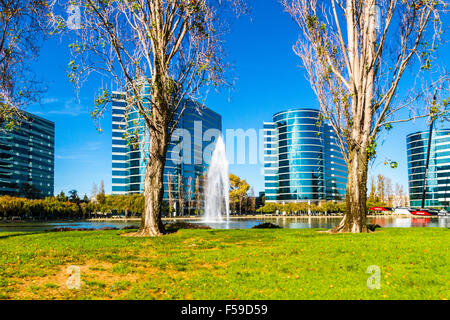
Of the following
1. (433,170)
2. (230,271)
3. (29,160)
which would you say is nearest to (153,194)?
(230,271)

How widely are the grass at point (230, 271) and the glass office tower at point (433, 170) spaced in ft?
449

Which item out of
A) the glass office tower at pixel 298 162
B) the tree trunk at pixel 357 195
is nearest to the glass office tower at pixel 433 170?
the glass office tower at pixel 298 162

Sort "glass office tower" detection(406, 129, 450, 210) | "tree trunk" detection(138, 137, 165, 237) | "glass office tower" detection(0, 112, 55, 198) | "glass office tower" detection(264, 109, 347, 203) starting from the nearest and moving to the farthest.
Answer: "tree trunk" detection(138, 137, 165, 237) → "glass office tower" detection(0, 112, 55, 198) → "glass office tower" detection(264, 109, 347, 203) → "glass office tower" detection(406, 129, 450, 210)

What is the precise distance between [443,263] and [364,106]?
33.4 feet

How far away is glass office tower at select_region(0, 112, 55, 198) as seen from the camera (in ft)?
422

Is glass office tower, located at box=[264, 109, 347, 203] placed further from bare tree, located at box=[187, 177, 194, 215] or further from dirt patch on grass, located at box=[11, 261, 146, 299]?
dirt patch on grass, located at box=[11, 261, 146, 299]

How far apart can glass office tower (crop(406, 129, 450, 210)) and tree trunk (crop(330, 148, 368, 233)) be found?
12907cm

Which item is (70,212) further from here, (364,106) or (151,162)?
(364,106)

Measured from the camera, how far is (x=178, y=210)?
382ft

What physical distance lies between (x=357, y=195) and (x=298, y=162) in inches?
4674

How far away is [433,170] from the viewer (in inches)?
5423

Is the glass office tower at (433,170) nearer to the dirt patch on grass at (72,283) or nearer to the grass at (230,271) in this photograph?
the grass at (230,271)

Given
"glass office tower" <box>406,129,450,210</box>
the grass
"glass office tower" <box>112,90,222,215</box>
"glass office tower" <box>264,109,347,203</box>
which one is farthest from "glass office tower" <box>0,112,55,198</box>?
"glass office tower" <box>406,129,450,210</box>
